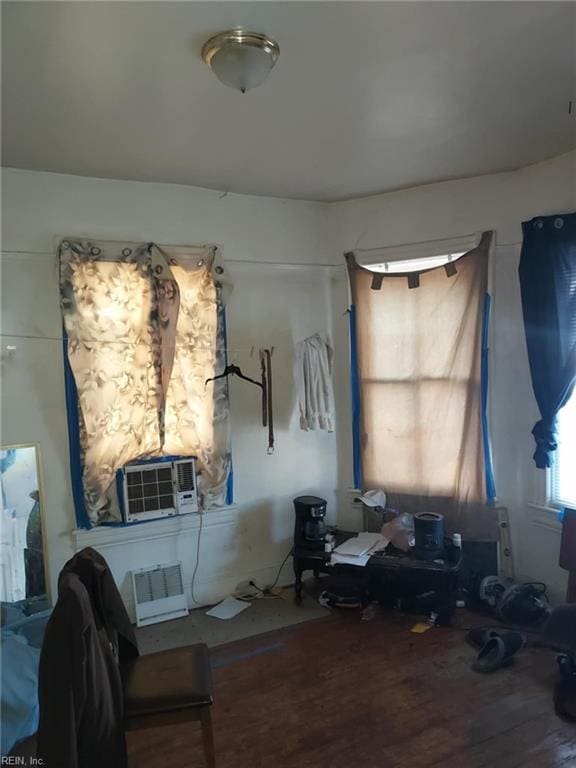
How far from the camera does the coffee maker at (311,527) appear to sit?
3344 mm

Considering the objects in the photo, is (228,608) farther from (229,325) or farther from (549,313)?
(549,313)

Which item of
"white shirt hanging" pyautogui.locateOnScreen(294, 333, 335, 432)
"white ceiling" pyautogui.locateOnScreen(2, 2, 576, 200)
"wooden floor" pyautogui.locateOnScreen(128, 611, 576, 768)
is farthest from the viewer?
"white shirt hanging" pyautogui.locateOnScreen(294, 333, 335, 432)

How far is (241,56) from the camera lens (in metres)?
1.78

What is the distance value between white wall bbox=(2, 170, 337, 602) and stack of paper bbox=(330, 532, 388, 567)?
1.68 ft

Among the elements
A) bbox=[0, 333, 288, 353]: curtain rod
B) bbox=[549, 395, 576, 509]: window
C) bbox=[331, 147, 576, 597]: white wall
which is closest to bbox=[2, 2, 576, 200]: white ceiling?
bbox=[331, 147, 576, 597]: white wall

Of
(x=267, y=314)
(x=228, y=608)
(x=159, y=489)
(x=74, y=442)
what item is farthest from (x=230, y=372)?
(x=228, y=608)

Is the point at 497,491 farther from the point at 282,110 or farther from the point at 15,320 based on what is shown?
the point at 15,320

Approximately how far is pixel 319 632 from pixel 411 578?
0.62 m

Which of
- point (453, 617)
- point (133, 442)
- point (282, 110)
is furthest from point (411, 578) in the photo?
point (282, 110)

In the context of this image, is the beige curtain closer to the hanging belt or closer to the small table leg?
the hanging belt

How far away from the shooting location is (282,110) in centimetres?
225

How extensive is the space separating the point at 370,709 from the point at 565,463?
5.81 ft

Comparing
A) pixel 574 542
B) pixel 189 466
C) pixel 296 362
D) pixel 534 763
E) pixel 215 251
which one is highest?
pixel 215 251

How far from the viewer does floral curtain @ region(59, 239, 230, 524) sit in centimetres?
301
